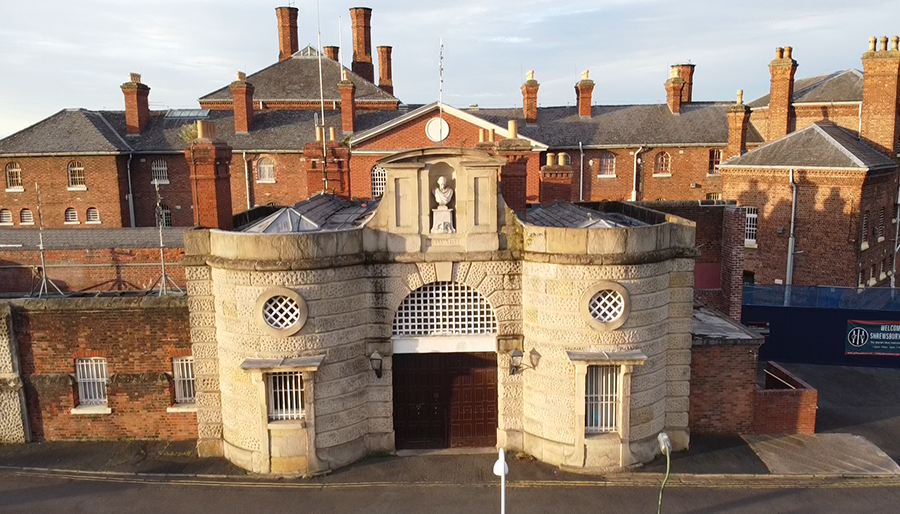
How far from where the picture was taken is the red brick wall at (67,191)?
4009 cm

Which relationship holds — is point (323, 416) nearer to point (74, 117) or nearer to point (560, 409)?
point (560, 409)

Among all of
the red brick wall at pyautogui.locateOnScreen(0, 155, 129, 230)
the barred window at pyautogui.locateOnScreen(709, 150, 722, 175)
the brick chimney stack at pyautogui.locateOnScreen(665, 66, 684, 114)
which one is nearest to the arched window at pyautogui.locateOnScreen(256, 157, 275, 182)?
the red brick wall at pyautogui.locateOnScreen(0, 155, 129, 230)

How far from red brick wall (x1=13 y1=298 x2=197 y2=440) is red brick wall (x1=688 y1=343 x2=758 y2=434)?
39.6 ft

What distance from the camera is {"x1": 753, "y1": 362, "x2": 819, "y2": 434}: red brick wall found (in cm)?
1650

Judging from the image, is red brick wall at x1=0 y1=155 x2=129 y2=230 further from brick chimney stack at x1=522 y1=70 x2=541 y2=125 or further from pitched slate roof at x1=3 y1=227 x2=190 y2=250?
brick chimney stack at x1=522 y1=70 x2=541 y2=125

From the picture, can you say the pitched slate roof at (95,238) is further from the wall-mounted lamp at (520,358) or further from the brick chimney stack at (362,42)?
the brick chimney stack at (362,42)

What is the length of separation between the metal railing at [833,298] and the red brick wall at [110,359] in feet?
62.2

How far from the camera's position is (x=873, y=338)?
875 inches

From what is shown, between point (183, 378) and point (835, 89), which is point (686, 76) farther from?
point (183, 378)

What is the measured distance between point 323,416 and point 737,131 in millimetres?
28211

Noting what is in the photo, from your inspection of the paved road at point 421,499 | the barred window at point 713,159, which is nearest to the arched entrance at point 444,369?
the paved road at point 421,499

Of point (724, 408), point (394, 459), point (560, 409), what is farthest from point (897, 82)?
point (394, 459)

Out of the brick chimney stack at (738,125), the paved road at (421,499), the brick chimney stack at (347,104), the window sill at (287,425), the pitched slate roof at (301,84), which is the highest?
the pitched slate roof at (301,84)

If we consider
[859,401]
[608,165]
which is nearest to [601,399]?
[859,401]
